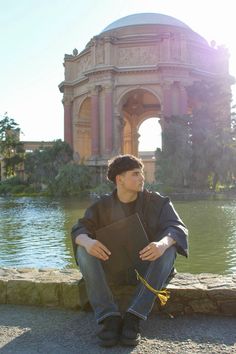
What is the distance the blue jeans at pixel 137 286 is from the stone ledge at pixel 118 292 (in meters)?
0.31

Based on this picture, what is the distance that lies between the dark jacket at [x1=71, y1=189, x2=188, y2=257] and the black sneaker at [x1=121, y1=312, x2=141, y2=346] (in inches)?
30.6

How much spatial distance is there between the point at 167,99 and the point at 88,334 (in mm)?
38404

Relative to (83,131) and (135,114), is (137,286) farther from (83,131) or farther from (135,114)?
(135,114)

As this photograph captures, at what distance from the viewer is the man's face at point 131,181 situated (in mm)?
3871

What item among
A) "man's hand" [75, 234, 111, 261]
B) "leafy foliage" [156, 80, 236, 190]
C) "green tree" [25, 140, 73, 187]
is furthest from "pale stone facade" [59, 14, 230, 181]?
"man's hand" [75, 234, 111, 261]

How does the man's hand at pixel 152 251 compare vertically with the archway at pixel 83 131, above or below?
below

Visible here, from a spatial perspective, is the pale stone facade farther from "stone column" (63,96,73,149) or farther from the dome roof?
"stone column" (63,96,73,149)

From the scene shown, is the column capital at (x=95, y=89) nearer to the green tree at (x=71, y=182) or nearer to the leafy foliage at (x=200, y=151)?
the green tree at (x=71, y=182)

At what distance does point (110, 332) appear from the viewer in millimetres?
3197

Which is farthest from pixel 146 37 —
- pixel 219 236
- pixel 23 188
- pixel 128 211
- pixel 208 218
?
pixel 128 211

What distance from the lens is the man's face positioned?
12.7 ft

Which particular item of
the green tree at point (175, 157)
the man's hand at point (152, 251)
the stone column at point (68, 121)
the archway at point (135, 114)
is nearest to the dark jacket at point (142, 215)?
the man's hand at point (152, 251)

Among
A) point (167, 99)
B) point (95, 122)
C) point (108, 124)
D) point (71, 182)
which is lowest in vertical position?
point (71, 182)

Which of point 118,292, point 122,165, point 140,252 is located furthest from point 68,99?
point 140,252
